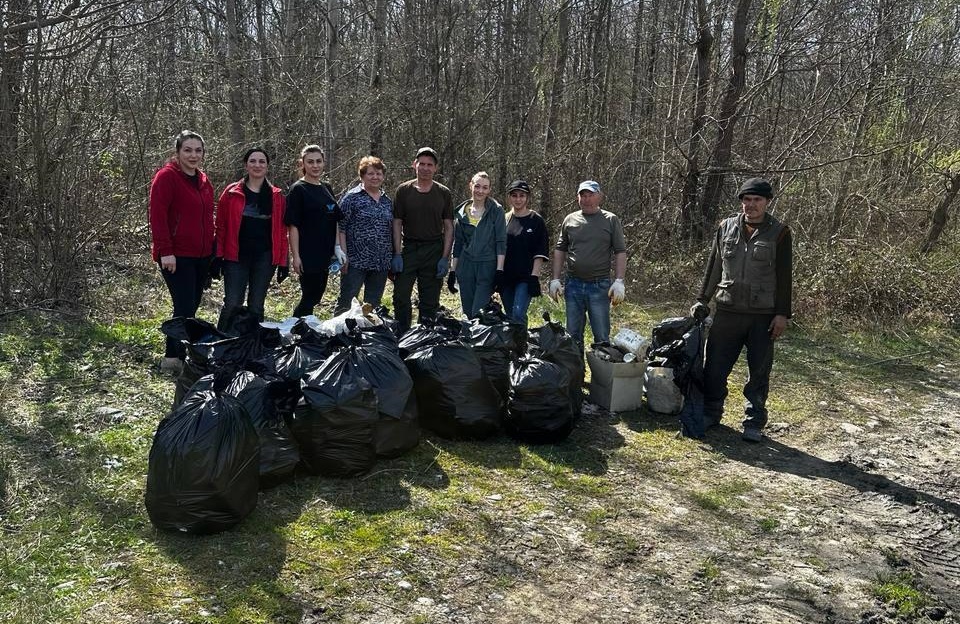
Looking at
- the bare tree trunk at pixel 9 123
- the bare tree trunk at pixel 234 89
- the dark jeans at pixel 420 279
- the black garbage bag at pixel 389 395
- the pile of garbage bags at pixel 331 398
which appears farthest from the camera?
the bare tree trunk at pixel 234 89

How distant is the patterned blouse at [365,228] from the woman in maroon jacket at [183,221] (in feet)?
3.17

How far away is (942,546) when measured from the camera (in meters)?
3.56

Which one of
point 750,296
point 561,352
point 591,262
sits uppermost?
point 591,262

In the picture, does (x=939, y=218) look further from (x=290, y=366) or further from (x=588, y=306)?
(x=290, y=366)

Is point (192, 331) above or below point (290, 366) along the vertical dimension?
above

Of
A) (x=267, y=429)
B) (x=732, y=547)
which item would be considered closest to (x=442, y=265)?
(x=267, y=429)

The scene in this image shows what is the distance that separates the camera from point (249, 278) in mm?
5188

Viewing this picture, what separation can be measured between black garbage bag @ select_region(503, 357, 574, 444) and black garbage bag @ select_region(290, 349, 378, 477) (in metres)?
0.98

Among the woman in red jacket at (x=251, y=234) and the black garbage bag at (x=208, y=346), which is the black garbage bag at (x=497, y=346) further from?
the woman in red jacket at (x=251, y=234)

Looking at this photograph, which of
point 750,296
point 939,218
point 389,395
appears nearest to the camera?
point 389,395

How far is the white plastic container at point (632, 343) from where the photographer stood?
5227 mm

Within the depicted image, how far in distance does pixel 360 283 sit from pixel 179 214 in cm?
140

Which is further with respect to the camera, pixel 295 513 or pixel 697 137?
pixel 697 137

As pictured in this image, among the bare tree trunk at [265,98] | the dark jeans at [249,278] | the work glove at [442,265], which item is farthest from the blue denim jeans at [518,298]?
the bare tree trunk at [265,98]
